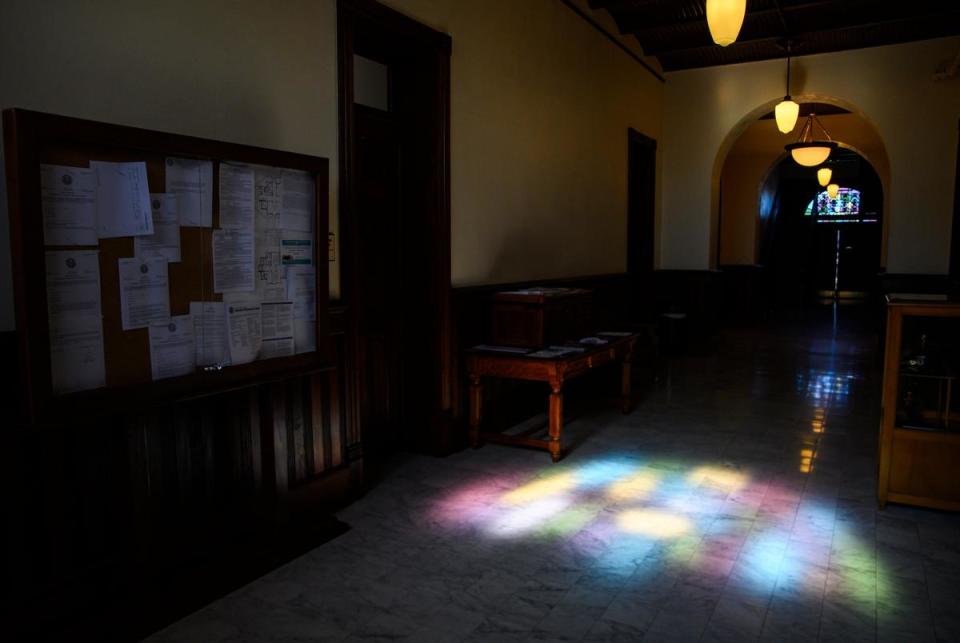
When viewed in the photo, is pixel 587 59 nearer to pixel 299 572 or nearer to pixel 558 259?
pixel 558 259

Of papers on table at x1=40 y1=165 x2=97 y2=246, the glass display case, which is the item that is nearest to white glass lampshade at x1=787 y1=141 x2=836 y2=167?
the glass display case

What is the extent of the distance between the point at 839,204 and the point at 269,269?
20.8 meters

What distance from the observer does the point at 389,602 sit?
2.97 metres

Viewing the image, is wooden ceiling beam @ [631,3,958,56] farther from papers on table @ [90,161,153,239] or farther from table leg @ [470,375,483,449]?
papers on table @ [90,161,153,239]

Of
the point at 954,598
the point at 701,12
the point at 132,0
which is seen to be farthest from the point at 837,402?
the point at 132,0

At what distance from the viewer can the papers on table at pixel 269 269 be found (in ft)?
10.2

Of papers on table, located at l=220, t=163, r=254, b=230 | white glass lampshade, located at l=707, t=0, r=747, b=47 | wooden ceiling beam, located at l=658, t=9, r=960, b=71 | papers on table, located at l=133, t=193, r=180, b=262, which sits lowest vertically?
papers on table, located at l=133, t=193, r=180, b=262

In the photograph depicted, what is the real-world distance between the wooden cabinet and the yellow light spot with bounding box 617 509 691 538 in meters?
1.23

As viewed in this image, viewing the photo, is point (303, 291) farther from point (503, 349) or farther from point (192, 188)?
point (503, 349)

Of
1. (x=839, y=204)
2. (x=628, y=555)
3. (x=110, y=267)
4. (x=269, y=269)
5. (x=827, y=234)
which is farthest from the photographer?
(x=827, y=234)

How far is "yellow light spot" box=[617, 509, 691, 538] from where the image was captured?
3.71 metres

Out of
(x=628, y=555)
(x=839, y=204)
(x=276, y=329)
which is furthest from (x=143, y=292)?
(x=839, y=204)

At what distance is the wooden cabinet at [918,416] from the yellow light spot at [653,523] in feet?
4.04

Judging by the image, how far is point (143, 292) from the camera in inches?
103
